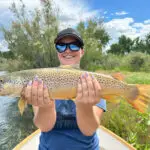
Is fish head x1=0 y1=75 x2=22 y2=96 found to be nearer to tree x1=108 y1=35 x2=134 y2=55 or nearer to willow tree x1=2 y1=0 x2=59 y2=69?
willow tree x1=2 y1=0 x2=59 y2=69

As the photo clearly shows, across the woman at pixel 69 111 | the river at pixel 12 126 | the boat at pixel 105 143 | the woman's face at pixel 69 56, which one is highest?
the woman's face at pixel 69 56

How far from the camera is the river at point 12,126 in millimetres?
8702

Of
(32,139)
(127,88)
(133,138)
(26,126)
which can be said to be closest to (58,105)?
(127,88)

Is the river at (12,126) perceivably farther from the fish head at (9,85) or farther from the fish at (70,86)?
the fish at (70,86)

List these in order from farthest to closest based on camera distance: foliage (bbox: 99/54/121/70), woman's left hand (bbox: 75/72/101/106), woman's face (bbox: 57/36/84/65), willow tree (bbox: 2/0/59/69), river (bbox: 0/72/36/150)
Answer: foliage (bbox: 99/54/121/70)
willow tree (bbox: 2/0/59/69)
river (bbox: 0/72/36/150)
woman's face (bbox: 57/36/84/65)
woman's left hand (bbox: 75/72/101/106)

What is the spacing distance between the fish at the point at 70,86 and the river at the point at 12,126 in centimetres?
592

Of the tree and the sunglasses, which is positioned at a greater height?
the sunglasses

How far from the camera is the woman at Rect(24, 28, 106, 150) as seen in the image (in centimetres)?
260

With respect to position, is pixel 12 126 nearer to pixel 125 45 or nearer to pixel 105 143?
pixel 105 143

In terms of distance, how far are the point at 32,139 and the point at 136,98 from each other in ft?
10.3

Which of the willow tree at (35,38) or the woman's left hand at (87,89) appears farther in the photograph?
the willow tree at (35,38)

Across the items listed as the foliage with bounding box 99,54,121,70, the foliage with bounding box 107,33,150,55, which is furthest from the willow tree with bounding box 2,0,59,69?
the foliage with bounding box 107,33,150,55

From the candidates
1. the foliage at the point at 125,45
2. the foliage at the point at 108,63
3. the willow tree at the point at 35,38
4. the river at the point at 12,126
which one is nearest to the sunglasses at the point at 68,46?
the river at the point at 12,126

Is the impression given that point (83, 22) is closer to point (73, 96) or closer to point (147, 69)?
point (147, 69)
